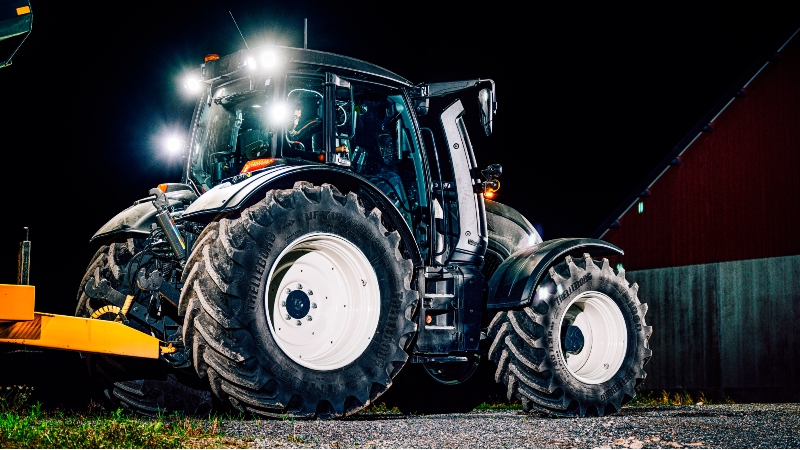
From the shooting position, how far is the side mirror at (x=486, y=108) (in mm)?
7469

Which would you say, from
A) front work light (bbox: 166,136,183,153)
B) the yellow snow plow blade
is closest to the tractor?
front work light (bbox: 166,136,183,153)

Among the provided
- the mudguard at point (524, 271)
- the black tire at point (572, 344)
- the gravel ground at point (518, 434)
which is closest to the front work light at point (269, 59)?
the mudguard at point (524, 271)

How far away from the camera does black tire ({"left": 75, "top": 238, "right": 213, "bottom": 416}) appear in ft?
24.8

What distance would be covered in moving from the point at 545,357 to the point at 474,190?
1.67 m

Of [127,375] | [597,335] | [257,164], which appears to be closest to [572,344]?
[597,335]

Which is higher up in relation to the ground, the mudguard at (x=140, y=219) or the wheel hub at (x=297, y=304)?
the mudguard at (x=140, y=219)

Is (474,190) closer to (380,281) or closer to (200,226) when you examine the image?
(380,281)

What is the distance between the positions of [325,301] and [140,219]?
6.54 feet

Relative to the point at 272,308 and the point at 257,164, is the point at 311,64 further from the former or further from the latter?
the point at 272,308

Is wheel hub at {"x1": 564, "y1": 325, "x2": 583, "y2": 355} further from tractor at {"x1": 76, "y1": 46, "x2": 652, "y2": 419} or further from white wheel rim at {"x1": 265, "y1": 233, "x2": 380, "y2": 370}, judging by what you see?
white wheel rim at {"x1": 265, "y1": 233, "x2": 380, "y2": 370}

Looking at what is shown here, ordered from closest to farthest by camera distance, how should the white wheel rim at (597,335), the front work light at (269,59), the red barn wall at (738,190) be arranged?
the front work light at (269,59) < the white wheel rim at (597,335) < the red barn wall at (738,190)

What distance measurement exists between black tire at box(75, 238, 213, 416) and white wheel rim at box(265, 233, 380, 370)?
1401 millimetres

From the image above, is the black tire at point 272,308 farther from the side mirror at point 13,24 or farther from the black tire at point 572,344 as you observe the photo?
the side mirror at point 13,24

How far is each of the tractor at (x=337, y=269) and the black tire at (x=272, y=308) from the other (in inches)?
0.4
